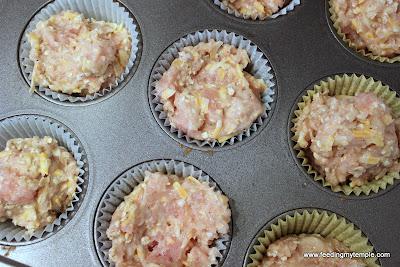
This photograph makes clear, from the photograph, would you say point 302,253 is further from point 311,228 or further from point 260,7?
point 260,7

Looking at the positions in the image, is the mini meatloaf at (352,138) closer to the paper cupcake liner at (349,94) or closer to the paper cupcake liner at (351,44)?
the paper cupcake liner at (349,94)

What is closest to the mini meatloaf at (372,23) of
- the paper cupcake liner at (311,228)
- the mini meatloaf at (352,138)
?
the mini meatloaf at (352,138)

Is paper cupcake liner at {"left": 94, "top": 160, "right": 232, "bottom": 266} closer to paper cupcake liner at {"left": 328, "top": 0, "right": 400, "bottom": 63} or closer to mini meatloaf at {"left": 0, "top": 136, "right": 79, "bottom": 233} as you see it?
mini meatloaf at {"left": 0, "top": 136, "right": 79, "bottom": 233}

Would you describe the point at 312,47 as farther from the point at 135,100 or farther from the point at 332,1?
the point at 135,100

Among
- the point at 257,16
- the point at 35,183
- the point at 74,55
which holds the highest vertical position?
the point at 257,16

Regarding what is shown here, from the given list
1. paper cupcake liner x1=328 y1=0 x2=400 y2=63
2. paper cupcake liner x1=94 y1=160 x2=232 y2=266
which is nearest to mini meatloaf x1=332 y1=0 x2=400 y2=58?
paper cupcake liner x1=328 y1=0 x2=400 y2=63

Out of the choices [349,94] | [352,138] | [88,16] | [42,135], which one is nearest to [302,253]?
[352,138]
